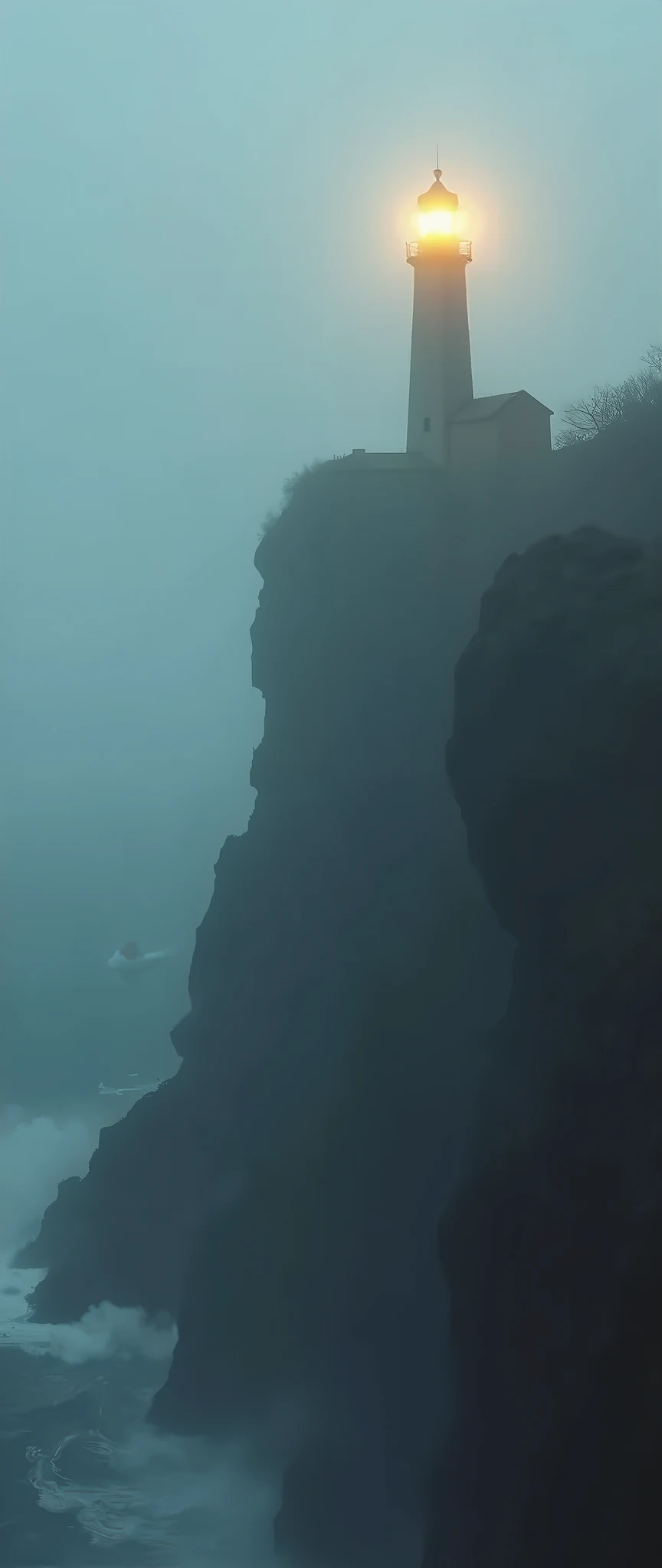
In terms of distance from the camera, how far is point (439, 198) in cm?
1997

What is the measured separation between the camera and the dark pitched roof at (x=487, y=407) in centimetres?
1936

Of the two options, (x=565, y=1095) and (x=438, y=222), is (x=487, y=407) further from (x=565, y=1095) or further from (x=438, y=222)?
(x=565, y=1095)

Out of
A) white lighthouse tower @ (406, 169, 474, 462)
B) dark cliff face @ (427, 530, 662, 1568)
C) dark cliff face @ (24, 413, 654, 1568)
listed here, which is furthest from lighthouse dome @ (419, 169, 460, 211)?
dark cliff face @ (427, 530, 662, 1568)

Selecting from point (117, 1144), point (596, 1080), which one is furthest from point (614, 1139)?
point (117, 1144)

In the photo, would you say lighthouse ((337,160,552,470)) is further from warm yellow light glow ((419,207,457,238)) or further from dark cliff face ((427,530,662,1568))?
dark cliff face ((427,530,662,1568))

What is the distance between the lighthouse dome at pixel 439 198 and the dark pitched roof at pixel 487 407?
3111mm

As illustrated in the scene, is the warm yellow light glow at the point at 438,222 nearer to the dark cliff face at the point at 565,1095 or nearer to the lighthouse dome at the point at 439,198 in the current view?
the lighthouse dome at the point at 439,198

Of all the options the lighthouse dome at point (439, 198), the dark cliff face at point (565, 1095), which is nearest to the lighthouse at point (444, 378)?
the lighthouse dome at point (439, 198)

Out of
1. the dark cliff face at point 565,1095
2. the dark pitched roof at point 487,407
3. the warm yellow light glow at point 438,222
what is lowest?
the dark cliff face at point 565,1095

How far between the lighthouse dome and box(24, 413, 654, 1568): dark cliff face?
434 centimetres

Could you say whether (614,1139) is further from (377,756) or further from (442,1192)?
(377,756)

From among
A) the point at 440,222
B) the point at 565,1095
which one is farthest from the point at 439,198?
the point at 565,1095

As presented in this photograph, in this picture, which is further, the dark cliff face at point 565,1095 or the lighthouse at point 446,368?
the lighthouse at point 446,368

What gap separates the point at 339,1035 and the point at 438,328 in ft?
38.0
